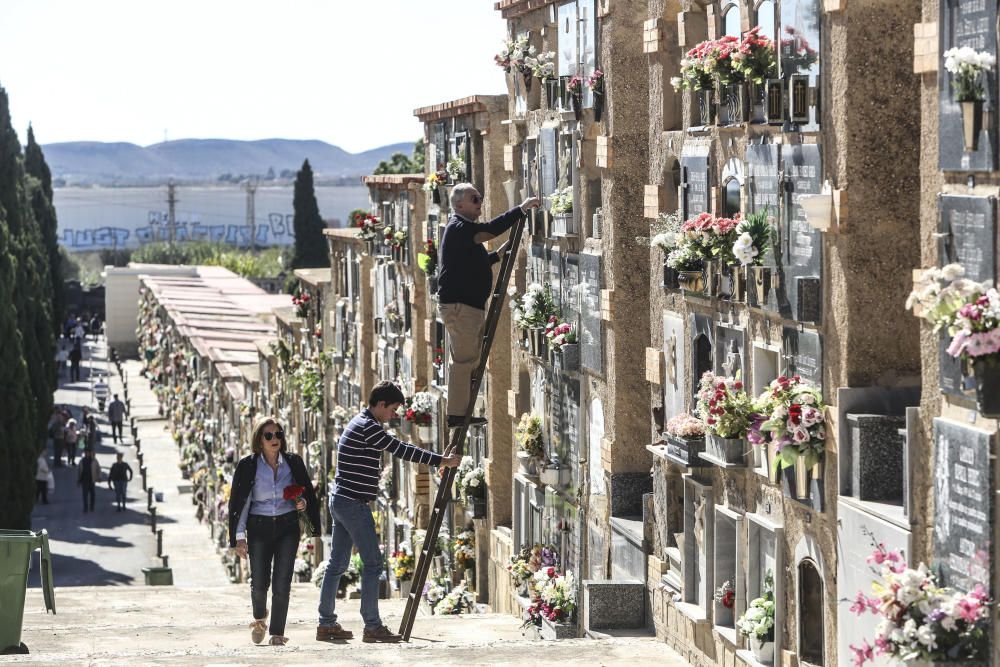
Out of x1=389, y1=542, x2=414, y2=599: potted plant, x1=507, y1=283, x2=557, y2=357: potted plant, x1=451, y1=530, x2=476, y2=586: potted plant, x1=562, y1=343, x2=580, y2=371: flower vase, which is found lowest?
x1=389, y1=542, x2=414, y2=599: potted plant

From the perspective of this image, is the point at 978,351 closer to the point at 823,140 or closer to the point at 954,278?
the point at 954,278

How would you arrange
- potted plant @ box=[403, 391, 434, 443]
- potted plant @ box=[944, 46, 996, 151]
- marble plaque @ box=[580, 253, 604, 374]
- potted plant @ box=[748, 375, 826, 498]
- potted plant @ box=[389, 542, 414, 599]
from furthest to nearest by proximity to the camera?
potted plant @ box=[403, 391, 434, 443] → potted plant @ box=[389, 542, 414, 599] → marble plaque @ box=[580, 253, 604, 374] → potted plant @ box=[748, 375, 826, 498] → potted plant @ box=[944, 46, 996, 151]

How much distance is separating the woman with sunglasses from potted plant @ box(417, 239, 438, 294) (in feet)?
42.9

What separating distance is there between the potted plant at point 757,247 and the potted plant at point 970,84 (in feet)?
12.0

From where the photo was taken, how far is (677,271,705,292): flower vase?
1586 cm

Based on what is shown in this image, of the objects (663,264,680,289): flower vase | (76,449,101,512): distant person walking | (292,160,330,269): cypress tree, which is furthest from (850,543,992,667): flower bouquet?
Result: (292,160,330,269): cypress tree

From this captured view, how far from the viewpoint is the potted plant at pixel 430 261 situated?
28000 millimetres

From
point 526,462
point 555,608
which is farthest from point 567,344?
point 555,608

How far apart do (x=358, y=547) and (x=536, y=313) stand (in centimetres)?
769

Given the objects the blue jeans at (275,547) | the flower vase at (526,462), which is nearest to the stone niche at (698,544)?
the blue jeans at (275,547)

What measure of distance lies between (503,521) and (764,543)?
1132 centimetres

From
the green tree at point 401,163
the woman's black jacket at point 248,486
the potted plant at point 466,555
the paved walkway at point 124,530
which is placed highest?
the green tree at point 401,163

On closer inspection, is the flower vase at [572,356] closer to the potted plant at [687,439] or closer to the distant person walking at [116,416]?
the potted plant at [687,439]

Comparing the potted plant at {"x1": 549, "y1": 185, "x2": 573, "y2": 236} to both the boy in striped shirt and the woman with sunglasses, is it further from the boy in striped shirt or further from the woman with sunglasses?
the woman with sunglasses
